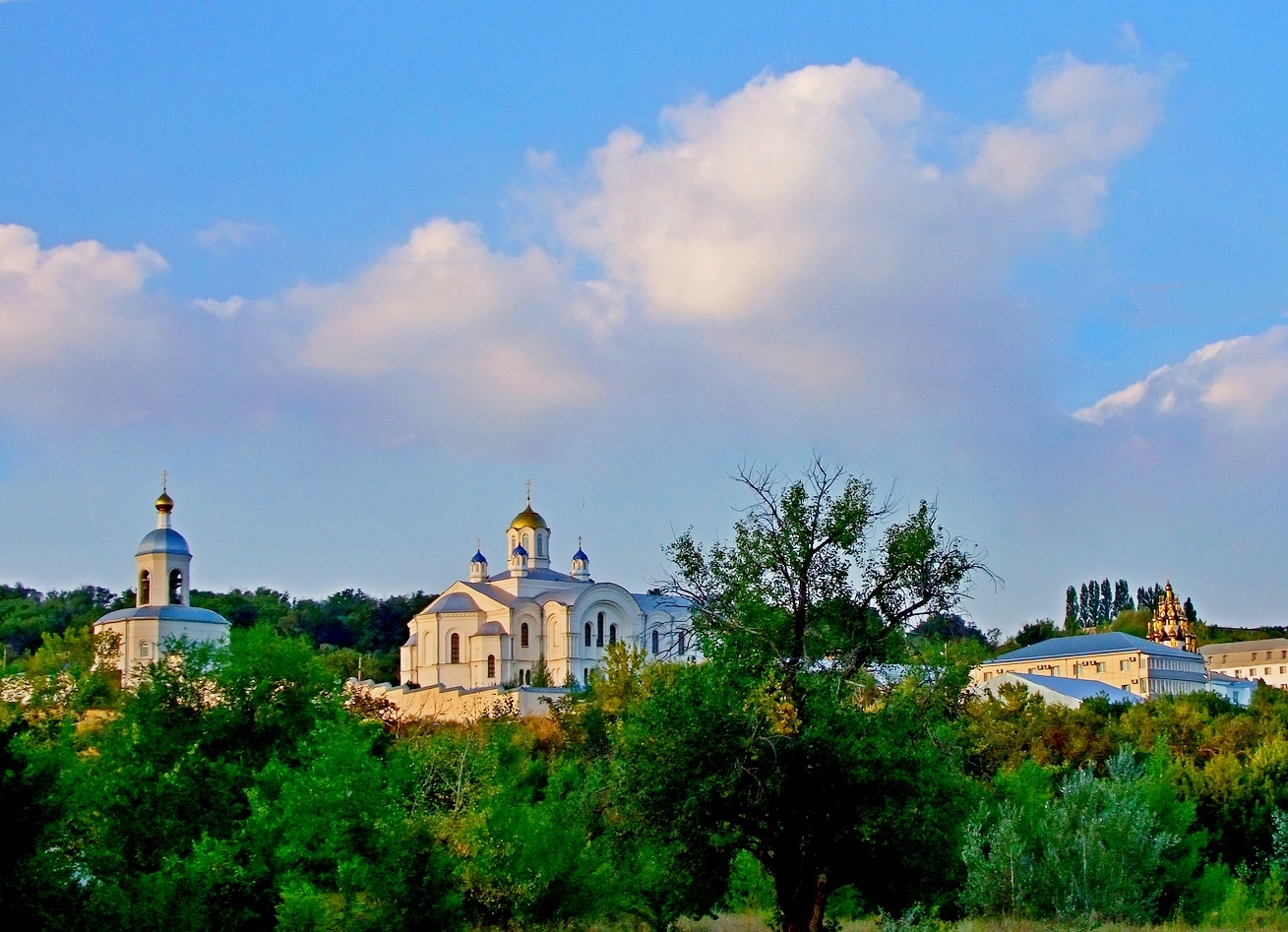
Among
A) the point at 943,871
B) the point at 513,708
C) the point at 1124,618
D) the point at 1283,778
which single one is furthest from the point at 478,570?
the point at 1124,618

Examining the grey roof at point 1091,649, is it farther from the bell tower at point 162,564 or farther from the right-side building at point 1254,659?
the bell tower at point 162,564

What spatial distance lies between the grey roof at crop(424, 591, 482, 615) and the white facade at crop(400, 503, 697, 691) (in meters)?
0.05

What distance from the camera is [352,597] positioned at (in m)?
119

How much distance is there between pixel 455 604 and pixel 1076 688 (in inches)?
1229

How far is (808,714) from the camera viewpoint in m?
18.4

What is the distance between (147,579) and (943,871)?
170ft

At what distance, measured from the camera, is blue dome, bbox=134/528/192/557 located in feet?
212

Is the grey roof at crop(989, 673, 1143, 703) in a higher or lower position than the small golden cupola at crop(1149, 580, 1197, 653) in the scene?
lower

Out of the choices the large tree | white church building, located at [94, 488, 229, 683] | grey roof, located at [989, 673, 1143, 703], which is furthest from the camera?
grey roof, located at [989, 673, 1143, 703]

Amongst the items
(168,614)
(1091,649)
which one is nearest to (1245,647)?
(1091,649)

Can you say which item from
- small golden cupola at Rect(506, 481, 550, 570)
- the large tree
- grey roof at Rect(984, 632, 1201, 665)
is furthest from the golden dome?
the large tree

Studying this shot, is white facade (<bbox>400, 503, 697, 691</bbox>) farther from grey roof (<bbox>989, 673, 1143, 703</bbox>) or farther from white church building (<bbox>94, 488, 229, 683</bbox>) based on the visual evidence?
grey roof (<bbox>989, 673, 1143, 703</bbox>)

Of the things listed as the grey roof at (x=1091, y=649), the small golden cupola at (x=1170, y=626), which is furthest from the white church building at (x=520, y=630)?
the small golden cupola at (x=1170, y=626)

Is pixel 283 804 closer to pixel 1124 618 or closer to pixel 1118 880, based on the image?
pixel 1118 880
